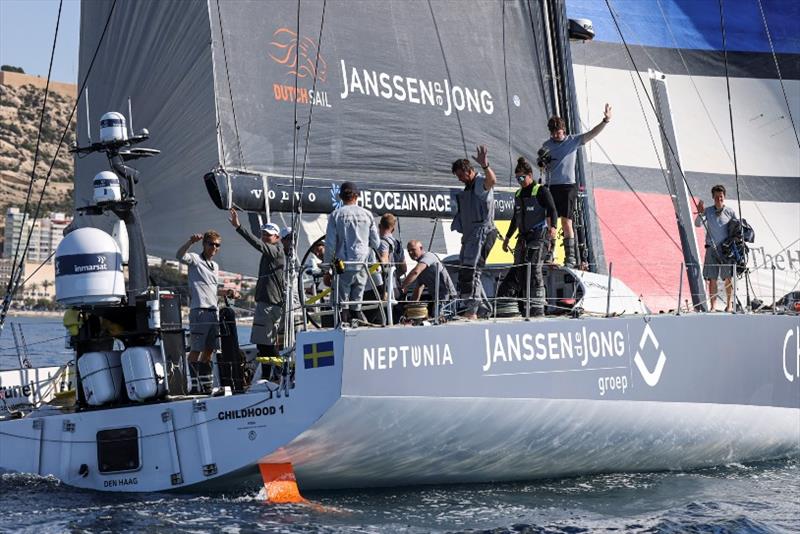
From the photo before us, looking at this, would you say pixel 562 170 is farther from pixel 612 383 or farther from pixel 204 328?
pixel 204 328

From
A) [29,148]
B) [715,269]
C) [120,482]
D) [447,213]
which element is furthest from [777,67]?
[29,148]

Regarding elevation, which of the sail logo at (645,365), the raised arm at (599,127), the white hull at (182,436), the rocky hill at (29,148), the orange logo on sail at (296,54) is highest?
the rocky hill at (29,148)

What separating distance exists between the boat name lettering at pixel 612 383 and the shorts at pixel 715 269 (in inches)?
87.8

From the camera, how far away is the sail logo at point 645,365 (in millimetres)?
8195

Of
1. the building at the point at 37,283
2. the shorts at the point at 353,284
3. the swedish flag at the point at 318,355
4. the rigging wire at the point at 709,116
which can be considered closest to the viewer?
the swedish flag at the point at 318,355

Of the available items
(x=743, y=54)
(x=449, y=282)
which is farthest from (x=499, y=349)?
(x=743, y=54)

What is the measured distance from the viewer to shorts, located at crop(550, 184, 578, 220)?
944 centimetres

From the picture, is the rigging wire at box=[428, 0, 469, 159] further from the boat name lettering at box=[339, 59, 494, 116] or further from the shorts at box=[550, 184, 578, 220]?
the shorts at box=[550, 184, 578, 220]

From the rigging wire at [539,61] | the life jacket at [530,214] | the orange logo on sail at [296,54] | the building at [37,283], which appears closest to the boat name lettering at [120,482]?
the life jacket at [530,214]

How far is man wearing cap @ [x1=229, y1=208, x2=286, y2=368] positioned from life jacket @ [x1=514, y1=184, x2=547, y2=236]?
5.63 ft

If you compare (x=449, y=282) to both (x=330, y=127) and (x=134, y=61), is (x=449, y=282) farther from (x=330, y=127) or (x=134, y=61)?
(x=134, y=61)

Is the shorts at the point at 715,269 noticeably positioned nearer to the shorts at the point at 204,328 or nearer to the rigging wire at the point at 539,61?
the rigging wire at the point at 539,61

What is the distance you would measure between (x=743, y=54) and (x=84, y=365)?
30.4 ft

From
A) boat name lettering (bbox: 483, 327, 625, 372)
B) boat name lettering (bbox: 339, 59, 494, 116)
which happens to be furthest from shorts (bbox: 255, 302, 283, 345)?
boat name lettering (bbox: 339, 59, 494, 116)
